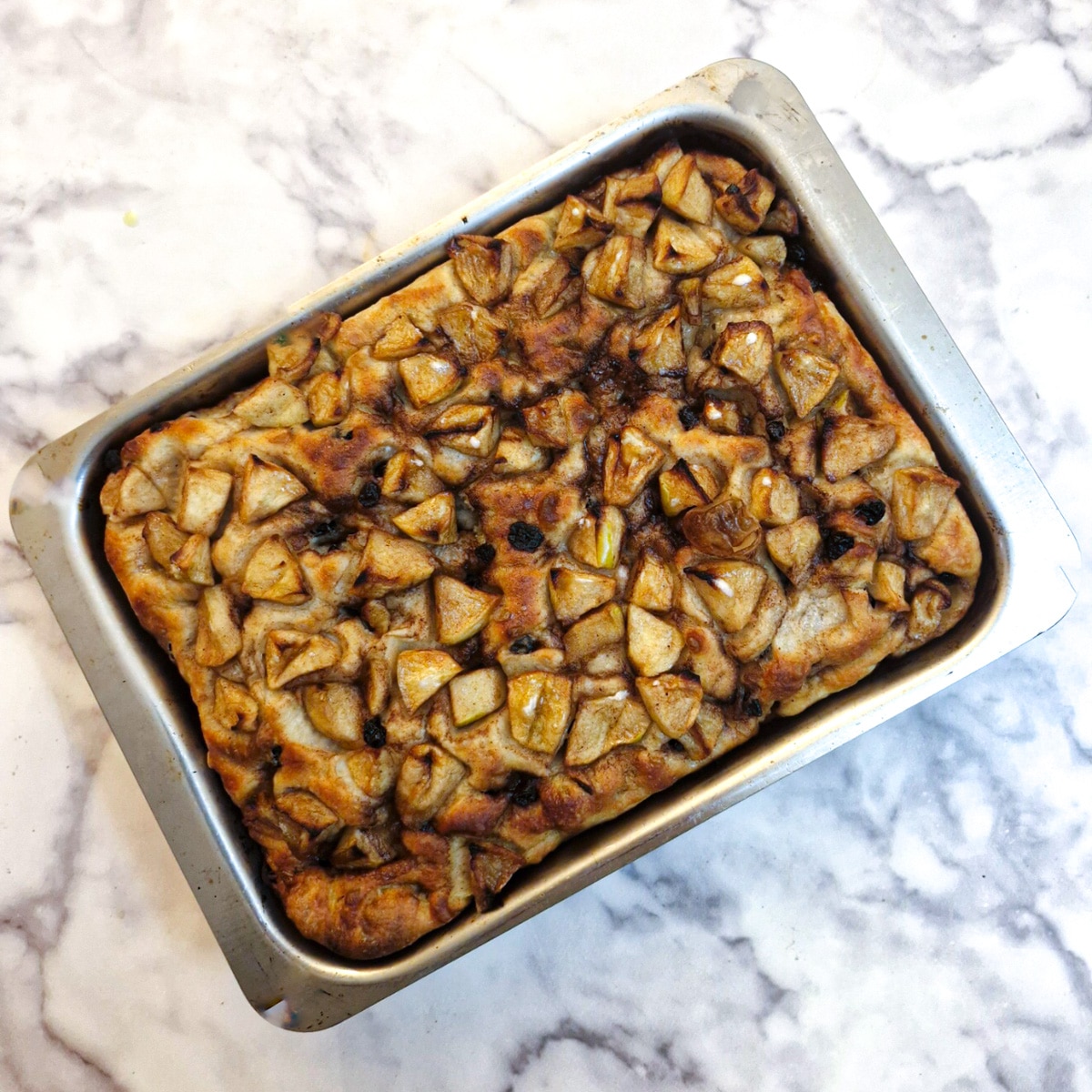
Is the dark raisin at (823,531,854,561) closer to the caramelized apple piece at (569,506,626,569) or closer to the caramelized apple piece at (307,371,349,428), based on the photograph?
the caramelized apple piece at (569,506,626,569)

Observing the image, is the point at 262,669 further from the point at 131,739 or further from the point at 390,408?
the point at 390,408

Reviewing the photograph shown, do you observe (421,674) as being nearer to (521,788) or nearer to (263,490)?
(521,788)

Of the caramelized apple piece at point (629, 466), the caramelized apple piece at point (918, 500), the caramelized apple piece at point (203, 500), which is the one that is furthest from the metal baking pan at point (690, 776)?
the caramelized apple piece at point (629, 466)

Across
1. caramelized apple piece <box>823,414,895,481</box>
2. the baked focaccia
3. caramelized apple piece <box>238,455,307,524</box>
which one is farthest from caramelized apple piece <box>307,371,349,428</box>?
caramelized apple piece <box>823,414,895,481</box>

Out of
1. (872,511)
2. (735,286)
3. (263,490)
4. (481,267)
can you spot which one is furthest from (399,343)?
(872,511)

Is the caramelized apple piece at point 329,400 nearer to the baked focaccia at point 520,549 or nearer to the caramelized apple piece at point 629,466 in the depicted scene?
the baked focaccia at point 520,549

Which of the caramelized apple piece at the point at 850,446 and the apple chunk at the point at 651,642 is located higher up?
the caramelized apple piece at the point at 850,446

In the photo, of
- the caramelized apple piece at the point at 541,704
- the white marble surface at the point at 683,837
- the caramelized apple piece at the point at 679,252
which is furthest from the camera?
the white marble surface at the point at 683,837

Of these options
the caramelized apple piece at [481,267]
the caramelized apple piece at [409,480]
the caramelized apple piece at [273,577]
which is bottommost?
the caramelized apple piece at [273,577]

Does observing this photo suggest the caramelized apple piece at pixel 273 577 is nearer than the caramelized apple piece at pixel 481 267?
Yes
